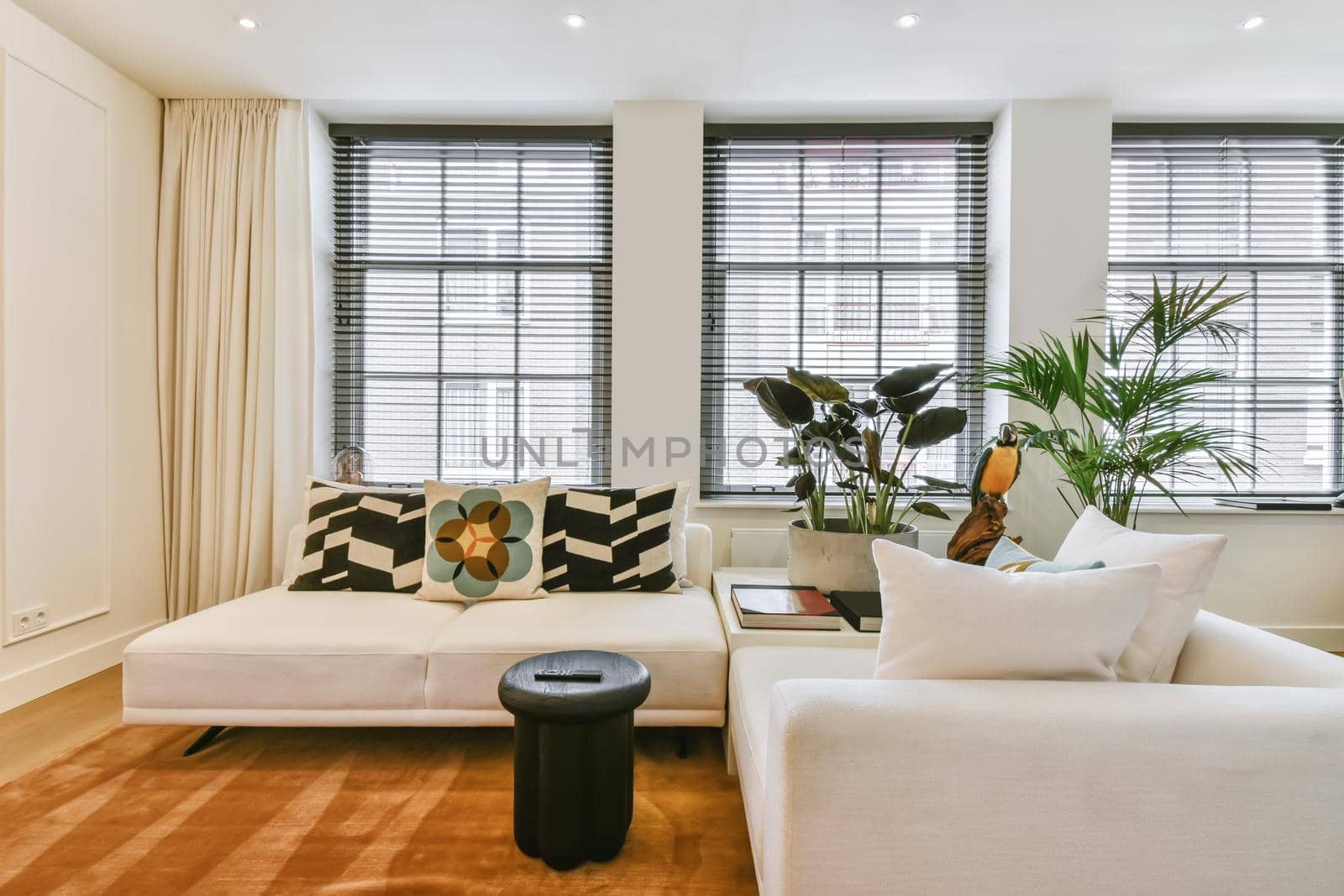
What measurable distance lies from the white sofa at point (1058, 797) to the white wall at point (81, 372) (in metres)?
3.00

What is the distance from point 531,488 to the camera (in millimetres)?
2477

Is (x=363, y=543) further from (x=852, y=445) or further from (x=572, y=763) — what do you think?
(x=852, y=445)

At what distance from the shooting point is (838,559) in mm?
2332

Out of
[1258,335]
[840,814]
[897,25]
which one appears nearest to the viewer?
[840,814]

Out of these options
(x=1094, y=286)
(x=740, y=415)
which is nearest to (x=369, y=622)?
(x=740, y=415)

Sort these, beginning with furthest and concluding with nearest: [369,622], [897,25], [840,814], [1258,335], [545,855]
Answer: [1258,335]
[897,25]
[369,622]
[545,855]
[840,814]

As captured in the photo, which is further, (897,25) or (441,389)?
(441,389)

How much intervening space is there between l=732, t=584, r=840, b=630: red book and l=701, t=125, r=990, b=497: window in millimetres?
1019

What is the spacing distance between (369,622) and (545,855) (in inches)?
38.1

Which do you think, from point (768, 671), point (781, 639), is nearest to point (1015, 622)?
point (768, 671)

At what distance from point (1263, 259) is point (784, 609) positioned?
3267 millimetres

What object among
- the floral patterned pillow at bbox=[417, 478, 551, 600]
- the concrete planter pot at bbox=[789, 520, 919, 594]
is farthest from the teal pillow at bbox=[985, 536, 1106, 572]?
the floral patterned pillow at bbox=[417, 478, 551, 600]

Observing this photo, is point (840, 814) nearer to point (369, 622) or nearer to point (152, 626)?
point (369, 622)

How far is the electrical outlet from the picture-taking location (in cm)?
235
